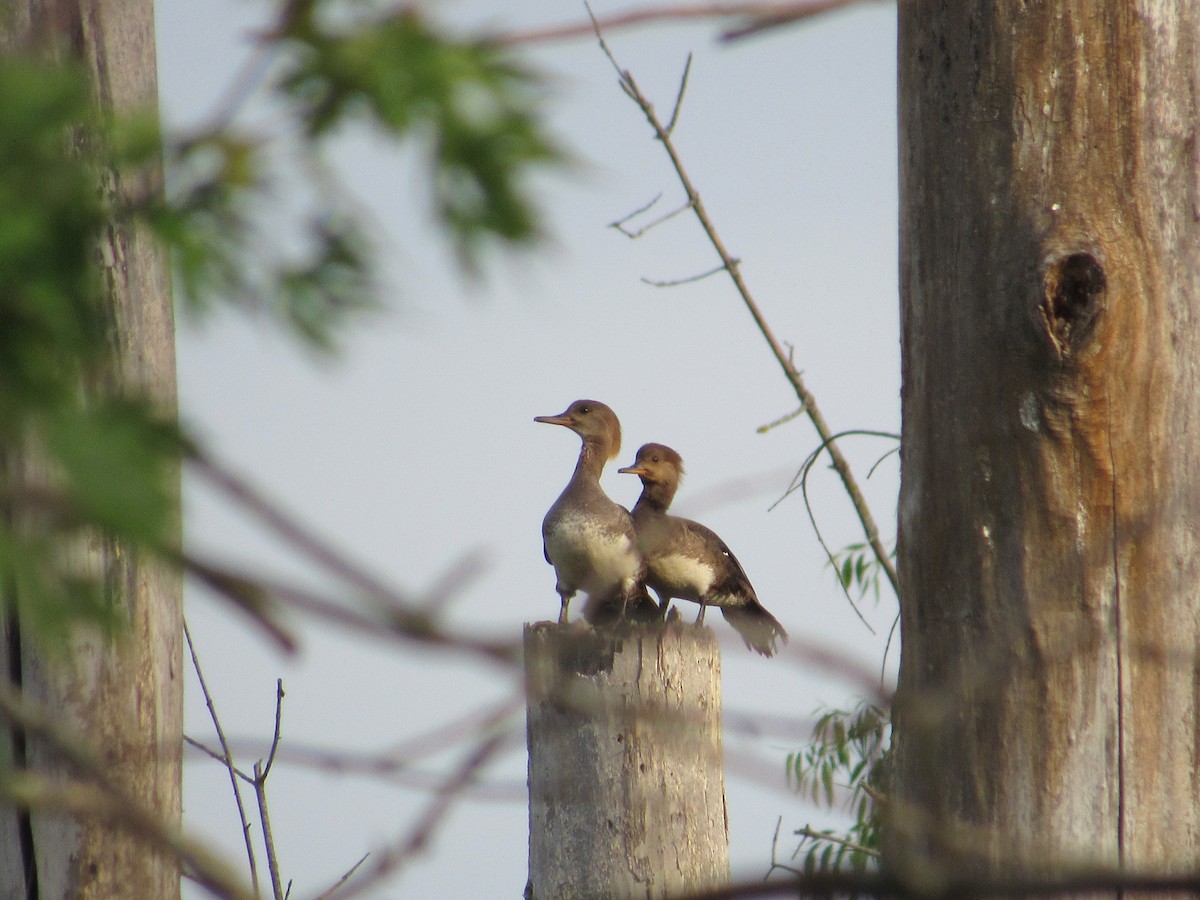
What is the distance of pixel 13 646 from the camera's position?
7.95 ft

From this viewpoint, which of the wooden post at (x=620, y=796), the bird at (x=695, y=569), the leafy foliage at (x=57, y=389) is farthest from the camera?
the bird at (x=695, y=569)

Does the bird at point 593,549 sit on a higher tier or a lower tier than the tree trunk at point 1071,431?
higher

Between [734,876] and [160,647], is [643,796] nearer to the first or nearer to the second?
[160,647]

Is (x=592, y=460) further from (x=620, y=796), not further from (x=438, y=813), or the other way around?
(x=438, y=813)

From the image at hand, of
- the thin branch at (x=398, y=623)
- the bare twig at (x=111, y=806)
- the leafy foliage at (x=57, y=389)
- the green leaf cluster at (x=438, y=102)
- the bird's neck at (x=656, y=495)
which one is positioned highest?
the bird's neck at (x=656, y=495)

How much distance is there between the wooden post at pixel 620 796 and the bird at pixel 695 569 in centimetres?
235

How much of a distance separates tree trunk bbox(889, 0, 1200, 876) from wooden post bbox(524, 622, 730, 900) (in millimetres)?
1618

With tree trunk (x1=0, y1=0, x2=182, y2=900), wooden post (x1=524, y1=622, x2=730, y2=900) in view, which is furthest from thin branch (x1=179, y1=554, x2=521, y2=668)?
wooden post (x1=524, y1=622, x2=730, y2=900)

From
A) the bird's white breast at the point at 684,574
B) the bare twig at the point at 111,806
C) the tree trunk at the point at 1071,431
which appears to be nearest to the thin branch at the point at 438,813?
the bare twig at the point at 111,806

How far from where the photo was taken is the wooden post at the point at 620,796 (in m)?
3.71

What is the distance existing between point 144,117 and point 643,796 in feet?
10.1

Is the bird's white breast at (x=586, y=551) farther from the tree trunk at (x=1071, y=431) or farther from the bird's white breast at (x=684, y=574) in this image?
the tree trunk at (x=1071, y=431)

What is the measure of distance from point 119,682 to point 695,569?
452 cm

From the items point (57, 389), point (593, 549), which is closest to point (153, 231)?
point (57, 389)
